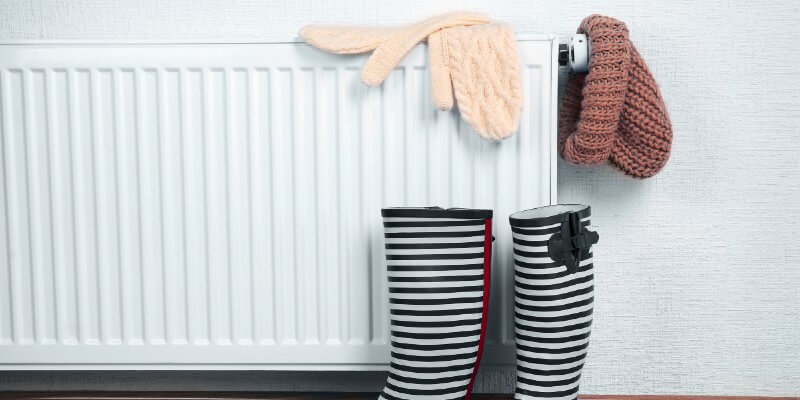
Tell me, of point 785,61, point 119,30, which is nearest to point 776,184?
point 785,61

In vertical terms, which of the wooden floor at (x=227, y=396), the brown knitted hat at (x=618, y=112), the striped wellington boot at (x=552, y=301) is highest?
the brown knitted hat at (x=618, y=112)

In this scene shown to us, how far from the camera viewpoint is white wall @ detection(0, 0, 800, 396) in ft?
3.58

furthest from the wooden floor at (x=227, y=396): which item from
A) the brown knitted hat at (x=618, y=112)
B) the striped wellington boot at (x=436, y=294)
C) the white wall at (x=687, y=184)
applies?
the brown knitted hat at (x=618, y=112)

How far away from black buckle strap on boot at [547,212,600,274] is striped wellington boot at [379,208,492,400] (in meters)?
0.09

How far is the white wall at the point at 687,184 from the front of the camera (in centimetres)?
109

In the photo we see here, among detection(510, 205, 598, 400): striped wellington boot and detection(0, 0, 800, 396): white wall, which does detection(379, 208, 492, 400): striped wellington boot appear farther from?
detection(0, 0, 800, 396): white wall

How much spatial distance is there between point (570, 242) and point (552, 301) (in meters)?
0.08

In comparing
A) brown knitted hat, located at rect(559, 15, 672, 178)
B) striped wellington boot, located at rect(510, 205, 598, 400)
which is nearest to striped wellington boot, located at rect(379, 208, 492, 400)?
striped wellington boot, located at rect(510, 205, 598, 400)

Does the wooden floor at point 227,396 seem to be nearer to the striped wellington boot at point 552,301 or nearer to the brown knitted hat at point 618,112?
the striped wellington boot at point 552,301

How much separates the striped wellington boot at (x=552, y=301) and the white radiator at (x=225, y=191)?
0.11m

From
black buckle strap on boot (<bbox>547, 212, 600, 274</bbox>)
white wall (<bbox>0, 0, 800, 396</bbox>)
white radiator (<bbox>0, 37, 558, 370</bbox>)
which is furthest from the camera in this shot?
white wall (<bbox>0, 0, 800, 396</bbox>)

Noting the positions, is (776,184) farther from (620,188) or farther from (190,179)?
(190,179)

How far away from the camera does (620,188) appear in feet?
3.64

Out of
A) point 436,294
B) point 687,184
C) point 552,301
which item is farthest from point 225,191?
point 687,184
